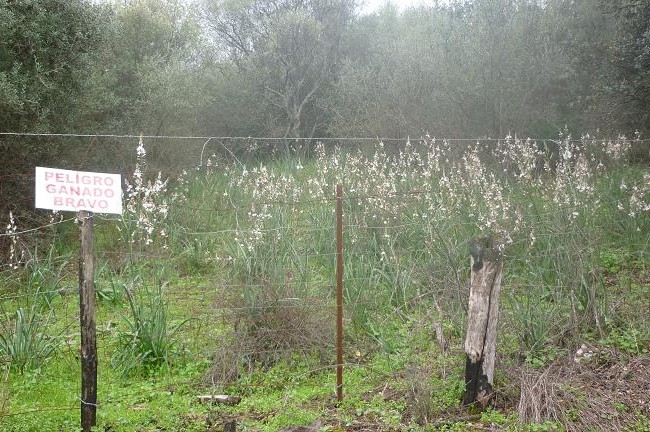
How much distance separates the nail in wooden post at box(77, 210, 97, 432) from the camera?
417 centimetres

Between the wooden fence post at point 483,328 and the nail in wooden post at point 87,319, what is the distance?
2497 millimetres

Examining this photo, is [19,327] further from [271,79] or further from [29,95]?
[271,79]

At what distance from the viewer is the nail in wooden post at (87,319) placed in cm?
417

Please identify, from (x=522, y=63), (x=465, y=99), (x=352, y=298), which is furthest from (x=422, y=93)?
(x=352, y=298)

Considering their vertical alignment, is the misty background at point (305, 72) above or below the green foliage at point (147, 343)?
above

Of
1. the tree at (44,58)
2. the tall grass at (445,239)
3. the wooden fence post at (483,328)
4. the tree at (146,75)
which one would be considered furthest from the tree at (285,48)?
the wooden fence post at (483,328)

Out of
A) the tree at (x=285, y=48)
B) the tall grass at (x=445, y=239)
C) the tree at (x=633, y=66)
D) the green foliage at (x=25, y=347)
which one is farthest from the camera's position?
the tree at (x=285, y=48)

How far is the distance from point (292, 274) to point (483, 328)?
1947mm

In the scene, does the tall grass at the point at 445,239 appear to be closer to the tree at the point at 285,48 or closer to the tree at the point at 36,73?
the tree at the point at 36,73

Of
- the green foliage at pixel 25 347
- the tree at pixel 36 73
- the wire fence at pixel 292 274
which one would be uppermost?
the tree at pixel 36 73

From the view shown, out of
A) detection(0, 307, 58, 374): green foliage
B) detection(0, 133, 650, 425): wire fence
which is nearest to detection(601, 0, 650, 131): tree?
detection(0, 133, 650, 425): wire fence

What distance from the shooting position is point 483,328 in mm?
4516

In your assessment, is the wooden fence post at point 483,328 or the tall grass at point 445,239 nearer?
the wooden fence post at point 483,328

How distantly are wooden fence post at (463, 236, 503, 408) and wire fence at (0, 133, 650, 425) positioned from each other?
809 mm
